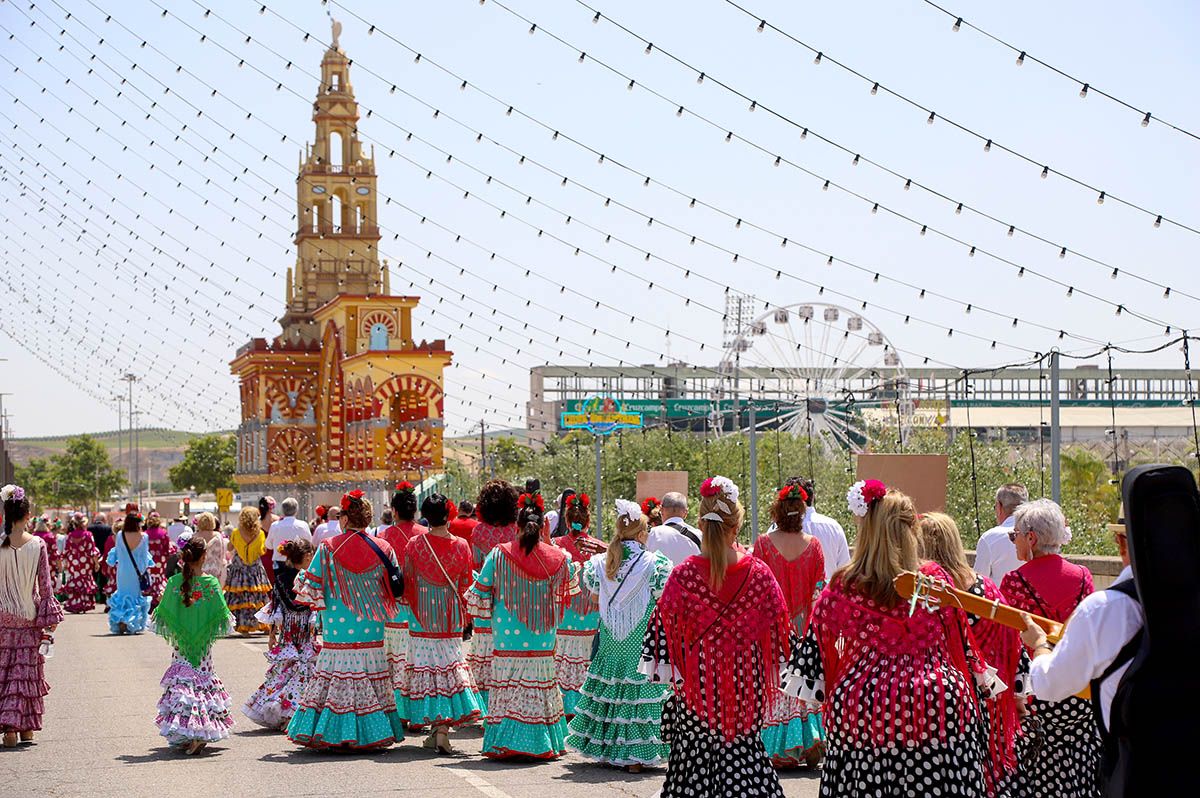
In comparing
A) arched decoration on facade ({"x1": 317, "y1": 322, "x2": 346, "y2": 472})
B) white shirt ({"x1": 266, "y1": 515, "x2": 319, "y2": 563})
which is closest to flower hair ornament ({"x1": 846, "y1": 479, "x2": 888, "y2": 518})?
white shirt ({"x1": 266, "y1": 515, "x2": 319, "y2": 563})

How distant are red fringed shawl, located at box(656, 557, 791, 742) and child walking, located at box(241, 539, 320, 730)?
5.66 m

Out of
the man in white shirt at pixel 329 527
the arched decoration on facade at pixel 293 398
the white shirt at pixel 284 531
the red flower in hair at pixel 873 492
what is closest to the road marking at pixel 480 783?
the red flower in hair at pixel 873 492

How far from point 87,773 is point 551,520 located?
5147mm

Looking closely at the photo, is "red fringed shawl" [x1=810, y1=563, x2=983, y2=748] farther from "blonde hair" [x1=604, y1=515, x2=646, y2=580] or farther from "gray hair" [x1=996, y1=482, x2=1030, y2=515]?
"blonde hair" [x1=604, y1=515, x2=646, y2=580]

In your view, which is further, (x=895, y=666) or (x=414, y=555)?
(x=414, y=555)

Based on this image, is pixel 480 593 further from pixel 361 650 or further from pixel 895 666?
pixel 895 666

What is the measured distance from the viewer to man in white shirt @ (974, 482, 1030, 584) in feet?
32.5

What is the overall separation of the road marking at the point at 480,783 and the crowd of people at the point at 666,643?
582 mm

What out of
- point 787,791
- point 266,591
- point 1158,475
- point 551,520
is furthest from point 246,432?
point 1158,475

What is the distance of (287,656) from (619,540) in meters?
3.55

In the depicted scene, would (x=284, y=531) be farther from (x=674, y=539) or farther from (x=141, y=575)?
(x=674, y=539)

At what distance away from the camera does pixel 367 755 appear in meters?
11.5

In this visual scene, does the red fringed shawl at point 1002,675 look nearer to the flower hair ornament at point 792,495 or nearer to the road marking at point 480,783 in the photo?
the flower hair ornament at point 792,495

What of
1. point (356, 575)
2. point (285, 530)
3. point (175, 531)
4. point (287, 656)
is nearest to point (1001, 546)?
point (356, 575)
